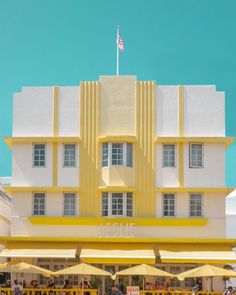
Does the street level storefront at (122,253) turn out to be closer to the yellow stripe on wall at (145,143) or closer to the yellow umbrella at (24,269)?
the yellow umbrella at (24,269)

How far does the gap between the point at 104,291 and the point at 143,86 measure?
43.0 feet

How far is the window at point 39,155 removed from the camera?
160ft

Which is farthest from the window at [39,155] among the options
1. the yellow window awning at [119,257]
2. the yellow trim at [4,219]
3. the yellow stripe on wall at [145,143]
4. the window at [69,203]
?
the yellow trim at [4,219]

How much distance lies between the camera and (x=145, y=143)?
4875 cm

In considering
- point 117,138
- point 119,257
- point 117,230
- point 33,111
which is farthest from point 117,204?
point 33,111

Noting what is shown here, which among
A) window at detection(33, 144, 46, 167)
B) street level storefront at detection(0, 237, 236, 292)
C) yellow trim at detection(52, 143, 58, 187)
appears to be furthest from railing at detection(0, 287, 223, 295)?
window at detection(33, 144, 46, 167)

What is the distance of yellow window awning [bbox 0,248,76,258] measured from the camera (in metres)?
45.0

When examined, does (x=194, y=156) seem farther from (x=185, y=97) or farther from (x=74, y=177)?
(x=74, y=177)

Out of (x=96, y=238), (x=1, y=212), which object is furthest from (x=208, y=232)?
(x=1, y=212)

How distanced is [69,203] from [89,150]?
141 inches

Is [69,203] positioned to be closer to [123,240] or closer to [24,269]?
[123,240]

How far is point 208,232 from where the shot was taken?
47.6 m

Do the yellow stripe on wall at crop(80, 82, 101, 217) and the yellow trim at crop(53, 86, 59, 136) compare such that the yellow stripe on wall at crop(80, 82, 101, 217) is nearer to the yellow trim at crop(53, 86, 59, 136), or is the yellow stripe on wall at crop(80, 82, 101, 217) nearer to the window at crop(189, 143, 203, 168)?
the yellow trim at crop(53, 86, 59, 136)

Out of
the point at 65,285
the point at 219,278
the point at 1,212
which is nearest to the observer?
the point at 65,285
